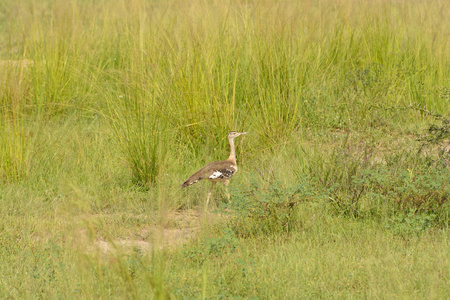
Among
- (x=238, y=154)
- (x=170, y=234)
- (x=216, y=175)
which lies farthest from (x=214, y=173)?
(x=238, y=154)

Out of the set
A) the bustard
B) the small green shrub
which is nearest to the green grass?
the small green shrub

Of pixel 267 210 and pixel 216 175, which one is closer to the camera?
pixel 267 210

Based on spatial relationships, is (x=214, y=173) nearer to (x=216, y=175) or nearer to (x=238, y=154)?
(x=216, y=175)

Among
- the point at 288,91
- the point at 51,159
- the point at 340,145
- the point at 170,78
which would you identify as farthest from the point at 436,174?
the point at 51,159

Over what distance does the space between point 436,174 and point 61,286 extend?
2.97 meters

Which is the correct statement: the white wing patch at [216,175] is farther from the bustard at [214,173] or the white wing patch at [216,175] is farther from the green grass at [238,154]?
the green grass at [238,154]

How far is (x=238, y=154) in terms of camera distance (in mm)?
6344

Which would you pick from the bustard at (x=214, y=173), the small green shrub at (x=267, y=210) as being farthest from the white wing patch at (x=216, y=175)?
→ the small green shrub at (x=267, y=210)

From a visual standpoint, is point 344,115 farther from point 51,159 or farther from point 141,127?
point 51,159

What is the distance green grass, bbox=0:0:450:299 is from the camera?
3.72 metres

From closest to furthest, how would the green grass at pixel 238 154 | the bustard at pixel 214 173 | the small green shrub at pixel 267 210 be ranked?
the green grass at pixel 238 154
the small green shrub at pixel 267 210
the bustard at pixel 214 173

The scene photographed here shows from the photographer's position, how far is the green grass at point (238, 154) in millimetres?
3719

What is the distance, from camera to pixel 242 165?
6238 mm

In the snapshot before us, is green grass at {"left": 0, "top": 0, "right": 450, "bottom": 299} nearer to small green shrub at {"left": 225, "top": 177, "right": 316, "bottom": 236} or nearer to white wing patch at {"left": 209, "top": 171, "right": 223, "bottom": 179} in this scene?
small green shrub at {"left": 225, "top": 177, "right": 316, "bottom": 236}
